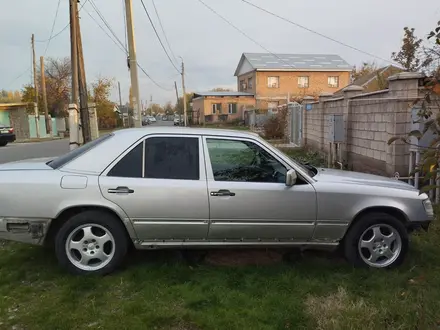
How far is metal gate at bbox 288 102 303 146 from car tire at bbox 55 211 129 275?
14.3 meters

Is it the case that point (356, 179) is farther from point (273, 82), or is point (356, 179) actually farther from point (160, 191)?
point (273, 82)

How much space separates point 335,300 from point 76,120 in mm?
8480

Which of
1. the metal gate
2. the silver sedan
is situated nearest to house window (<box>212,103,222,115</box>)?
the metal gate

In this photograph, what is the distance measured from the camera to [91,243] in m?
3.88

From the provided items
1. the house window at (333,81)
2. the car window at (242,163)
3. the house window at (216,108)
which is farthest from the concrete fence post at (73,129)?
the house window at (333,81)

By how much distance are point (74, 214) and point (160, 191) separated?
90cm

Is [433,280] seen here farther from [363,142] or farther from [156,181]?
[363,142]

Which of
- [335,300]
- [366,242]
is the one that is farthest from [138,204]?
[366,242]

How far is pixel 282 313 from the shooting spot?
3.20 m

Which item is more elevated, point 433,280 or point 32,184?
point 32,184

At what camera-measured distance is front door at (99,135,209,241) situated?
12.5 ft

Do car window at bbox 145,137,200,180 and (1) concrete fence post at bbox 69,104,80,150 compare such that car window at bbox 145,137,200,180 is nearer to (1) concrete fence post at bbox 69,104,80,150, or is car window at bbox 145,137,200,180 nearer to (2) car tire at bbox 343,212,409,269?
(2) car tire at bbox 343,212,409,269

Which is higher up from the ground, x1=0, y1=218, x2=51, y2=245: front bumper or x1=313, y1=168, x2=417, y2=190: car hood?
x1=313, y1=168, x2=417, y2=190: car hood

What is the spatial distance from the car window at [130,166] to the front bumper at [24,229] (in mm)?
807
